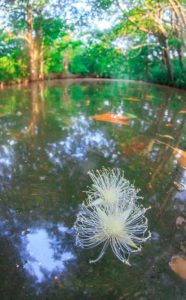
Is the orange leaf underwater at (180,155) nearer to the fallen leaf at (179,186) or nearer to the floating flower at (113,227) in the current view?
the fallen leaf at (179,186)

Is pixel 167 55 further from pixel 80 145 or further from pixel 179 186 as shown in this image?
pixel 179 186

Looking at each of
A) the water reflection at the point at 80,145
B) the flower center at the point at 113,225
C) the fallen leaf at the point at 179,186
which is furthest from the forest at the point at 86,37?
the flower center at the point at 113,225

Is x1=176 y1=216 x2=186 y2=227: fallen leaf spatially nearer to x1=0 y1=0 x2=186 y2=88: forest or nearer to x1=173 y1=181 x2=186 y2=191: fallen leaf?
x1=173 y1=181 x2=186 y2=191: fallen leaf

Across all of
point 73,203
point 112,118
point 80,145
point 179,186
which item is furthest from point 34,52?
point 73,203

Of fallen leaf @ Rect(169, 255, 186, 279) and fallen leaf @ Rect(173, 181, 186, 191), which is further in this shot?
fallen leaf @ Rect(173, 181, 186, 191)

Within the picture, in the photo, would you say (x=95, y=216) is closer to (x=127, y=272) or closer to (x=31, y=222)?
(x=127, y=272)

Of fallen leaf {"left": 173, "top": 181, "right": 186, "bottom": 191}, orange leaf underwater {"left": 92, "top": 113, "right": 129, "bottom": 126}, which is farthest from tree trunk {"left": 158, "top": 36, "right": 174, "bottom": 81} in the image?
fallen leaf {"left": 173, "top": 181, "right": 186, "bottom": 191}
